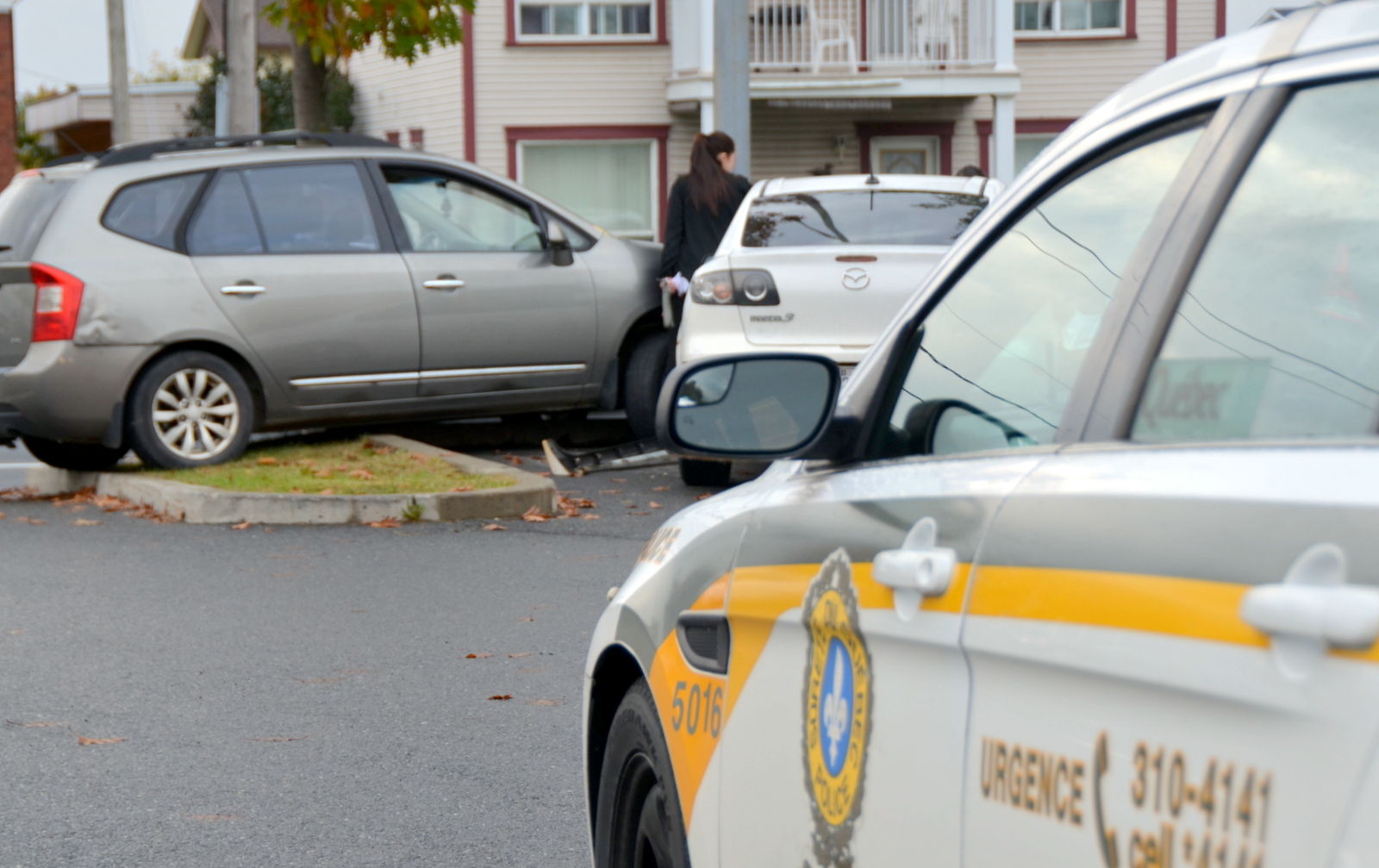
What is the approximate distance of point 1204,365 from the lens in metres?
1.65

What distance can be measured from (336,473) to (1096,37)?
1773 cm

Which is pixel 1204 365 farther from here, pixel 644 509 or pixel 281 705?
pixel 644 509

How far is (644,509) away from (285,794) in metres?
4.83

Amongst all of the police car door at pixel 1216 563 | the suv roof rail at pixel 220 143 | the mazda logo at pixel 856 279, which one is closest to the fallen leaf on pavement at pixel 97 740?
the police car door at pixel 1216 563

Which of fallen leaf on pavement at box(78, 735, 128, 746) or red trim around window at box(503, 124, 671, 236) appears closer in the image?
fallen leaf on pavement at box(78, 735, 128, 746)

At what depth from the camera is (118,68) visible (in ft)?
83.3

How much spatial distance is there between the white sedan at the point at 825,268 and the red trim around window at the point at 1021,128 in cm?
1534

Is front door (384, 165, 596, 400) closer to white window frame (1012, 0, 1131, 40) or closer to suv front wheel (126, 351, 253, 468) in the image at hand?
suv front wheel (126, 351, 253, 468)

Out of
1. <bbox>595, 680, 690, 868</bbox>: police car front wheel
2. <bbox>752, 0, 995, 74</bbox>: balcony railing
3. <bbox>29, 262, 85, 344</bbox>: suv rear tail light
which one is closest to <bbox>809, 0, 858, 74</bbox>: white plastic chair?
<bbox>752, 0, 995, 74</bbox>: balcony railing

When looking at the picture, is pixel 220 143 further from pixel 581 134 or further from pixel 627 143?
pixel 627 143

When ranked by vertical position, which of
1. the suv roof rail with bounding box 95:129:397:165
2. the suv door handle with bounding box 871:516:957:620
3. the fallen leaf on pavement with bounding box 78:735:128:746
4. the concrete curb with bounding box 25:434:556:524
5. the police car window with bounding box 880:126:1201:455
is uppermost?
the suv roof rail with bounding box 95:129:397:165

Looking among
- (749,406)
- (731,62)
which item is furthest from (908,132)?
(749,406)

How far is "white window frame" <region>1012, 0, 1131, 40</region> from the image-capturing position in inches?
951

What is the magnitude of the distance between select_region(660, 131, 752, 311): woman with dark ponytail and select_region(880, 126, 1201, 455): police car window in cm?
845
